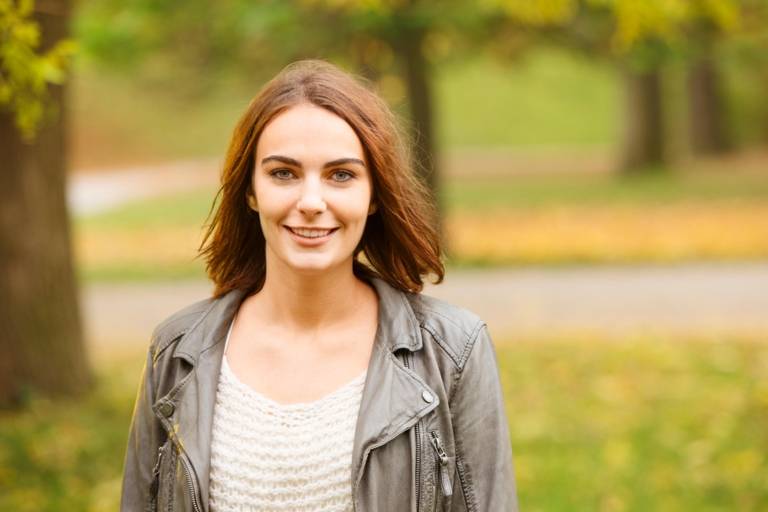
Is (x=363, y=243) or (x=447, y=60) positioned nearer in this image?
(x=363, y=243)

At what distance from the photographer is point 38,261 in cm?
644

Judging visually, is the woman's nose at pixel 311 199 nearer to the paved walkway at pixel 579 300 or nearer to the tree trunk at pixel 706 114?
the paved walkway at pixel 579 300

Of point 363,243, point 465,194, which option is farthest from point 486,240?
point 363,243

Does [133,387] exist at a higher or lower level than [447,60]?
lower

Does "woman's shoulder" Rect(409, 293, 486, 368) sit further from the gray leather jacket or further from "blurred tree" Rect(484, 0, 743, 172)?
"blurred tree" Rect(484, 0, 743, 172)

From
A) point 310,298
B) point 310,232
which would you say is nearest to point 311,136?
point 310,232

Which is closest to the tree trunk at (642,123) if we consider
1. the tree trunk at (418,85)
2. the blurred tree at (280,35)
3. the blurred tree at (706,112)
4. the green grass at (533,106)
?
the blurred tree at (706,112)

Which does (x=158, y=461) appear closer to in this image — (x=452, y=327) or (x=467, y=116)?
(x=452, y=327)

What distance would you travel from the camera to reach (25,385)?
20.9 ft

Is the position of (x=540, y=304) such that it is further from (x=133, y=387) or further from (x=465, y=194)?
(x=465, y=194)

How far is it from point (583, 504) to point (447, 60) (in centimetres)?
1202

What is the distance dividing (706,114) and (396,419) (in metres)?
27.0

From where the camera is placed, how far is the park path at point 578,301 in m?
8.76

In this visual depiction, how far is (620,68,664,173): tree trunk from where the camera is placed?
74.1 feet
